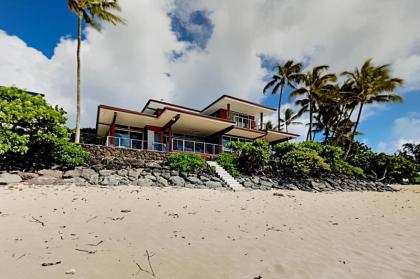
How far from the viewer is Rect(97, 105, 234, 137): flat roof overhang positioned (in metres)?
16.8

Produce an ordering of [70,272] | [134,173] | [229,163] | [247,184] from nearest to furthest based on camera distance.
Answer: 1. [70,272]
2. [134,173]
3. [247,184]
4. [229,163]

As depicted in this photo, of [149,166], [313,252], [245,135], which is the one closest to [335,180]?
[245,135]

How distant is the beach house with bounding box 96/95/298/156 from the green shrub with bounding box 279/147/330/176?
14.2ft

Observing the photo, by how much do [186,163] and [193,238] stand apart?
26.5ft

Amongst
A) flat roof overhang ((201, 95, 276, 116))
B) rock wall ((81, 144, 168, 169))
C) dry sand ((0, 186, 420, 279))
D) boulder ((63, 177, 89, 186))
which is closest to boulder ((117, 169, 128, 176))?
rock wall ((81, 144, 168, 169))

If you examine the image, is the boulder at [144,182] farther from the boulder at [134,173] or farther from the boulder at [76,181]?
the boulder at [76,181]

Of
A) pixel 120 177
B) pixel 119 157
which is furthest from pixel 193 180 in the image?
pixel 119 157

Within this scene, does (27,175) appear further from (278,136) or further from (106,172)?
(278,136)

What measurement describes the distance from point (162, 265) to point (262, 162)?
39.4 ft

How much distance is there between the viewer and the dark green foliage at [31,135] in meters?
9.01

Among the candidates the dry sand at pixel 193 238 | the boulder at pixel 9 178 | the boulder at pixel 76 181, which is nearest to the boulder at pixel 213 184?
the dry sand at pixel 193 238

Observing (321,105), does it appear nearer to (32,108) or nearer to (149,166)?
(149,166)

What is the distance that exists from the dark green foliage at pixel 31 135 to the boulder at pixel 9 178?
0.93 m

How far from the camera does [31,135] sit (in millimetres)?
9984
